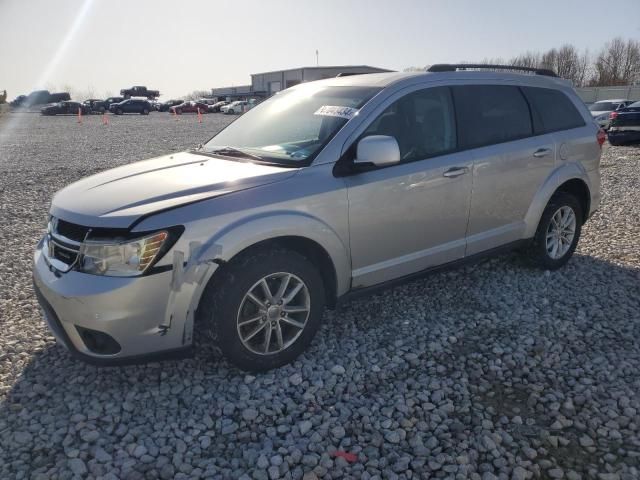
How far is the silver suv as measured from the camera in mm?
2799

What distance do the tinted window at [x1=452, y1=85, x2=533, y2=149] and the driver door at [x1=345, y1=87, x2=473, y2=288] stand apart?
12 cm

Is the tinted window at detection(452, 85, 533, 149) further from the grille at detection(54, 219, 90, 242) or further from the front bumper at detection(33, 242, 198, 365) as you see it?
the grille at detection(54, 219, 90, 242)

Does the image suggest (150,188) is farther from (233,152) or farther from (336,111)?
(336,111)

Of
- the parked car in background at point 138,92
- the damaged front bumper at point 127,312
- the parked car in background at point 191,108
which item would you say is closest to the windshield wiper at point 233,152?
the damaged front bumper at point 127,312

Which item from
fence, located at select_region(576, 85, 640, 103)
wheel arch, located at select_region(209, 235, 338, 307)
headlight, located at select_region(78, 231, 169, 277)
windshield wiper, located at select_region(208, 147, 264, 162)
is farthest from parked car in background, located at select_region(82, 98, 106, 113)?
headlight, located at select_region(78, 231, 169, 277)

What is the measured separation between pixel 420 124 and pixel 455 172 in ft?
1.50

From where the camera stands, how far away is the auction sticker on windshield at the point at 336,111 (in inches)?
140

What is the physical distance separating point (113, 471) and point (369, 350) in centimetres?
179

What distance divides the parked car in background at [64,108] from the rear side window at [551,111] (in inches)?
1878

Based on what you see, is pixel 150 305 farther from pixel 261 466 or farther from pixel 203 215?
pixel 261 466

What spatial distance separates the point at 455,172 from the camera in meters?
3.90

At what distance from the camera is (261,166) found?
339 centimetres

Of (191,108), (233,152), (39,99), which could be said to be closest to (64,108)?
(191,108)

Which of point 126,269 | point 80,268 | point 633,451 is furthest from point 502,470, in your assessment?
point 80,268
